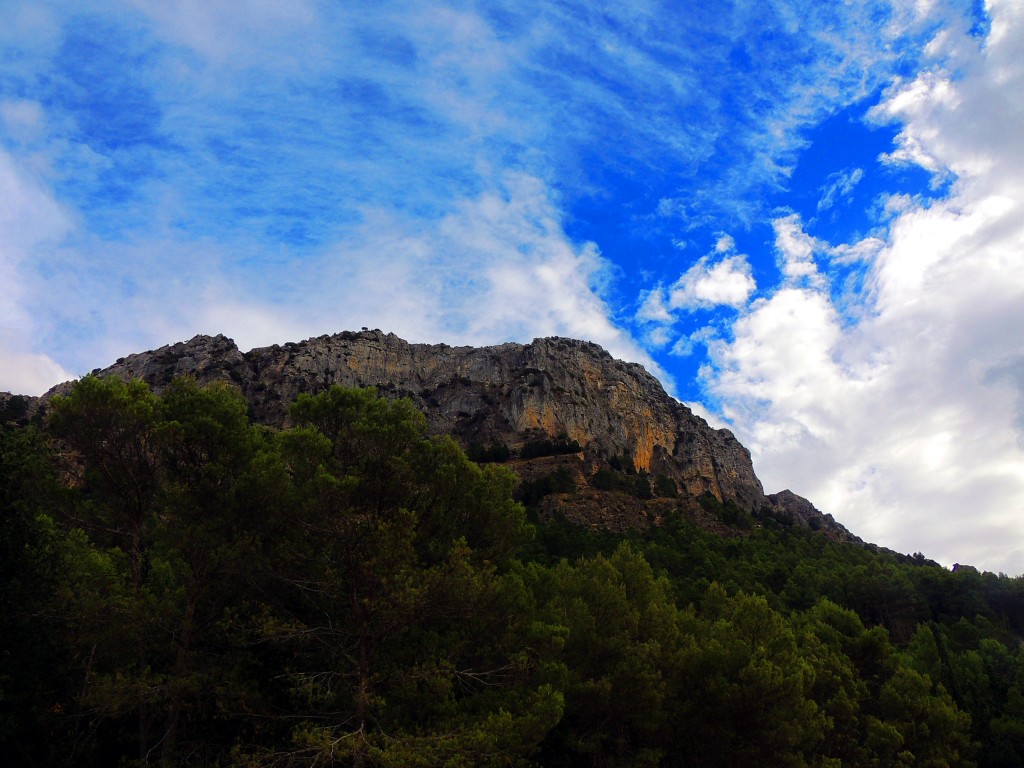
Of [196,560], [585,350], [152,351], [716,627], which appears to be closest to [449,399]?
[585,350]

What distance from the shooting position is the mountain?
336ft

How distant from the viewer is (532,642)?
16516 mm

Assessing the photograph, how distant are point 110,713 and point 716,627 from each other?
18966 mm

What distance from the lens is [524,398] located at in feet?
351

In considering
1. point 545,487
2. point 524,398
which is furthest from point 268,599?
point 524,398

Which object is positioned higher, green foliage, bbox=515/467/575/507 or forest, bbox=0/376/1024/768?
green foliage, bbox=515/467/575/507

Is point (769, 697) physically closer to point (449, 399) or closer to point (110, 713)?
point (110, 713)

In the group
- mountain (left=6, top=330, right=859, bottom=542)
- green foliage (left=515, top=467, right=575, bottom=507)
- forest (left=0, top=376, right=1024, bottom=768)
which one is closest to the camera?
forest (left=0, top=376, right=1024, bottom=768)

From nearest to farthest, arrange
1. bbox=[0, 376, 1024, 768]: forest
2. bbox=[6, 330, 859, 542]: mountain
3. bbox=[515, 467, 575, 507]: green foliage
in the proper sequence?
bbox=[0, 376, 1024, 768]: forest < bbox=[515, 467, 575, 507]: green foliage < bbox=[6, 330, 859, 542]: mountain

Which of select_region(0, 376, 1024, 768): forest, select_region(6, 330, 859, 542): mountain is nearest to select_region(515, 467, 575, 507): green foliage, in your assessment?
select_region(6, 330, 859, 542): mountain

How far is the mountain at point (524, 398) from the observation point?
102375 millimetres

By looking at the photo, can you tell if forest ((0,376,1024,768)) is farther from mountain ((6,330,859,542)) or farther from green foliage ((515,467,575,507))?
mountain ((6,330,859,542))

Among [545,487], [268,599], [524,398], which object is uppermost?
[524,398]

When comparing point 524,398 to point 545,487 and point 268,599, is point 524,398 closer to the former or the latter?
point 545,487
